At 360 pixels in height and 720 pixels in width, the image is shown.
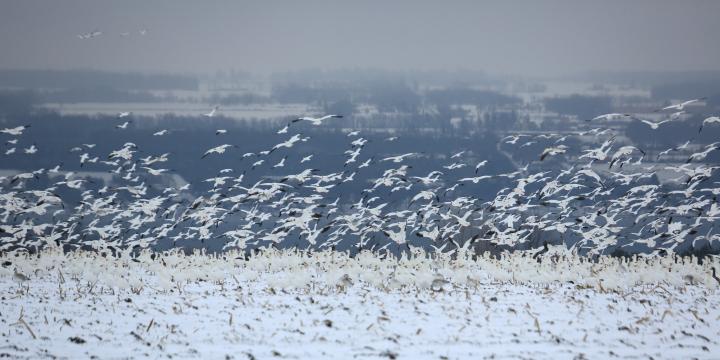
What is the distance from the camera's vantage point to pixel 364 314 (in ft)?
59.4

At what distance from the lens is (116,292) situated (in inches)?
889

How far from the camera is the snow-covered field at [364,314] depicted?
596 inches

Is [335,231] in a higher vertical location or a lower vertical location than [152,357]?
lower

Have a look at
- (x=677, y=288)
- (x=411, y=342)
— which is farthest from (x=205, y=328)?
(x=677, y=288)

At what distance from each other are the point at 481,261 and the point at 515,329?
13.9 metres

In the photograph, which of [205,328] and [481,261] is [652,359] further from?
[481,261]

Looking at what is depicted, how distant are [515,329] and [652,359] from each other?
10.2 feet

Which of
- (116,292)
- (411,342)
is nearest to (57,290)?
(116,292)

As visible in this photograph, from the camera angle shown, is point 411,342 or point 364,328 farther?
point 364,328

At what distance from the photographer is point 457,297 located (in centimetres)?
2077

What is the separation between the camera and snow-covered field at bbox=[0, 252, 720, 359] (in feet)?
49.6

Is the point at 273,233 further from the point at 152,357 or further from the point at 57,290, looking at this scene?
the point at 152,357

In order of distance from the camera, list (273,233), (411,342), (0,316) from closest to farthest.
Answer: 1. (411,342)
2. (0,316)
3. (273,233)

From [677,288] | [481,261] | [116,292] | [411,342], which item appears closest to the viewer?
[411,342]
